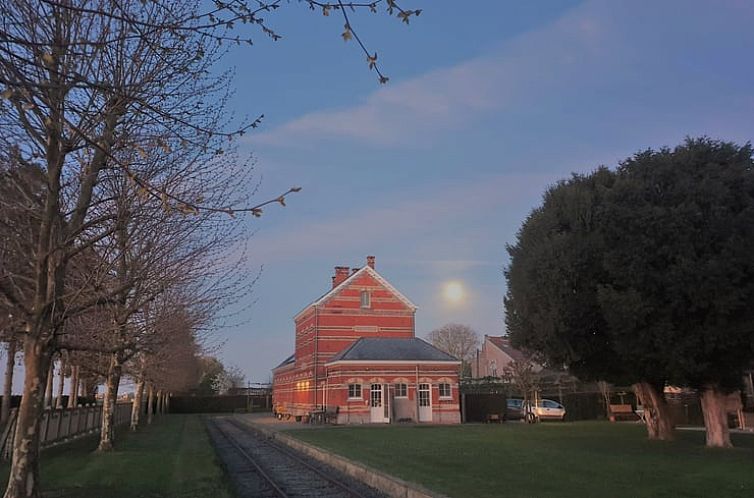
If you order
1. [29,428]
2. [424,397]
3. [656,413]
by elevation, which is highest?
[29,428]

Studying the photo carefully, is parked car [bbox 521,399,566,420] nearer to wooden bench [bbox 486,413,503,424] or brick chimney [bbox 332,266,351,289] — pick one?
wooden bench [bbox 486,413,503,424]

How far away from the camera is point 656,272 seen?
17891mm

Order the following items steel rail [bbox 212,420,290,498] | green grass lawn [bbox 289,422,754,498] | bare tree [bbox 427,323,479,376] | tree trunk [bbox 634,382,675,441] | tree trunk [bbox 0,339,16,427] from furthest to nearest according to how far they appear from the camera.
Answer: bare tree [bbox 427,323,479,376] < tree trunk [bbox 0,339,16,427] < tree trunk [bbox 634,382,675,441] < steel rail [bbox 212,420,290,498] < green grass lawn [bbox 289,422,754,498]

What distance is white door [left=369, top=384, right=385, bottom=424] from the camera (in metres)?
38.9

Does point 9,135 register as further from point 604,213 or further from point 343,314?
point 343,314

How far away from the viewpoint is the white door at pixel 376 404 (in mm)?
38906

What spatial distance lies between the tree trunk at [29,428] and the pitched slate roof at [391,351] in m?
30.4

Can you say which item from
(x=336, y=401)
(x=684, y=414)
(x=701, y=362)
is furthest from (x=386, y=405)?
(x=701, y=362)

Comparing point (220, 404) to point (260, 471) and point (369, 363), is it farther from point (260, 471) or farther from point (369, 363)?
point (260, 471)

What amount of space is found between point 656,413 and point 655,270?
25.0ft

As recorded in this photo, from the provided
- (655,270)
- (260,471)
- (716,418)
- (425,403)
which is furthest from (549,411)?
(260,471)

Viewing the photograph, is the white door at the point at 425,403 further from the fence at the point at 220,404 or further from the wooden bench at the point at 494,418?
the fence at the point at 220,404

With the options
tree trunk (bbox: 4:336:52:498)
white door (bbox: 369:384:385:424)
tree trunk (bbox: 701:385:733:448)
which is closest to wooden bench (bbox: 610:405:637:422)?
white door (bbox: 369:384:385:424)

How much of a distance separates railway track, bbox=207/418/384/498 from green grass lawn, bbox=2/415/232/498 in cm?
84
